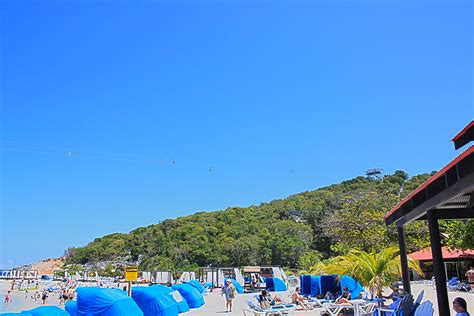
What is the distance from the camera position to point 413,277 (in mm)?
30188

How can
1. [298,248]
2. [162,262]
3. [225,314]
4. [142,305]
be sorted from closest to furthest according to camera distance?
[142,305] → [225,314] → [298,248] → [162,262]

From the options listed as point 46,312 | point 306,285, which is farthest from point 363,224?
point 46,312

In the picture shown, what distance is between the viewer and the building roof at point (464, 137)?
4782 mm

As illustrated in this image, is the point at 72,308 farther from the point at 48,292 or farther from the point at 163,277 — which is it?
the point at 48,292

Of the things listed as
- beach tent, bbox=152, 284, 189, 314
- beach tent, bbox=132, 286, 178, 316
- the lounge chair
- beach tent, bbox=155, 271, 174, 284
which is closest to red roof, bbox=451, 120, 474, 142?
the lounge chair

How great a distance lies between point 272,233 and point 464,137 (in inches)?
2298

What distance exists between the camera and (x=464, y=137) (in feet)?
16.4

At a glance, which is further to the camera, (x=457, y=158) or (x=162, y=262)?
(x=162, y=262)

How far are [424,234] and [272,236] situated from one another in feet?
105

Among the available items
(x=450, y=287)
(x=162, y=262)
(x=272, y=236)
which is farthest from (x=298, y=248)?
(x=450, y=287)

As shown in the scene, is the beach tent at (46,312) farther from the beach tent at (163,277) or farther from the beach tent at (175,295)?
the beach tent at (163,277)

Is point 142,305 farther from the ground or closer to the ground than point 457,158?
closer to the ground

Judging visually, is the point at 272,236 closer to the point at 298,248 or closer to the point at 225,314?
the point at 298,248

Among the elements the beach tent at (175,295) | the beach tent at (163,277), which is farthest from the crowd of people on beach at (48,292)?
the beach tent at (175,295)
